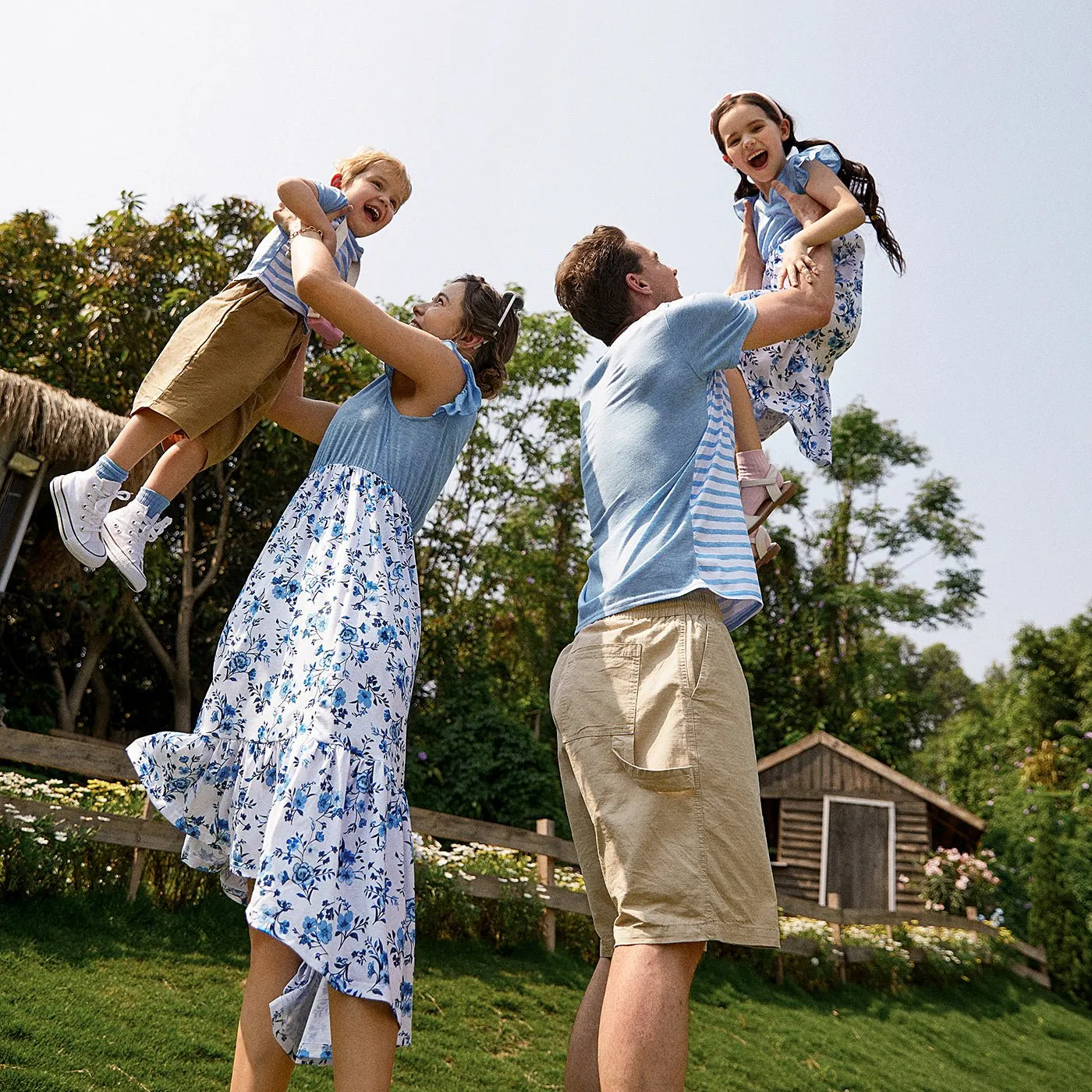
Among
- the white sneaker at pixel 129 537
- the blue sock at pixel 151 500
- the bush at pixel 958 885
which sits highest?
the blue sock at pixel 151 500

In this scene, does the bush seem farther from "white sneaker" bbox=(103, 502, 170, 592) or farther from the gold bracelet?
the gold bracelet

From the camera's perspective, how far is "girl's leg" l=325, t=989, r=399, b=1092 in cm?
188

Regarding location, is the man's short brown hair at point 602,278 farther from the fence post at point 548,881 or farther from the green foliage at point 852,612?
the green foliage at point 852,612

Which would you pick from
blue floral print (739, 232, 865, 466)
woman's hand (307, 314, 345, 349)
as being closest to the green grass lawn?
woman's hand (307, 314, 345, 349)

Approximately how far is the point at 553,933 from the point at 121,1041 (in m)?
4.41

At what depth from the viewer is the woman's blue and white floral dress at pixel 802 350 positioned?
2914 millimetres

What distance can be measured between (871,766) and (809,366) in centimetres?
1697

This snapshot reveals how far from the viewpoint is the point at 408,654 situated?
89.4 inches

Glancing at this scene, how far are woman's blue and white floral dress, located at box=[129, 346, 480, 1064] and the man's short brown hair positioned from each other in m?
0.36

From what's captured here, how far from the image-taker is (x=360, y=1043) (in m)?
1.90

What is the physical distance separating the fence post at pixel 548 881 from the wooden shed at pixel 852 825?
10022 mm

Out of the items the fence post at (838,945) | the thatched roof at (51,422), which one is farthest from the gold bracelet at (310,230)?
the fence post at (838,945)

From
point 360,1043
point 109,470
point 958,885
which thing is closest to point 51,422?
point 109,470

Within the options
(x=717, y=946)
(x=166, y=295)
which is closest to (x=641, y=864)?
(x=717, y=946)
